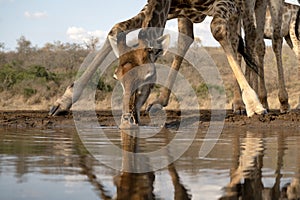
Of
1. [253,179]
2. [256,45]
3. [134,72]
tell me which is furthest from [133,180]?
[256,45]

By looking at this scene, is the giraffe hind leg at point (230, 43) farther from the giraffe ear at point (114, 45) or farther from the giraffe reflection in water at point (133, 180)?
the giraffe reflection in water at point (133, 180)

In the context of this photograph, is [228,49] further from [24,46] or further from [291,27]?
[24,46]

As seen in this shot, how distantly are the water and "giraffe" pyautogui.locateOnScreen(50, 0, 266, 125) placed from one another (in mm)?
2102

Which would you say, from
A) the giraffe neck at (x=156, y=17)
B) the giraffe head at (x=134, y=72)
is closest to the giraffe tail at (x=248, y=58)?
the giraffe neck at (x=156, y=17)

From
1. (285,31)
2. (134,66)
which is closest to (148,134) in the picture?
(134,66)

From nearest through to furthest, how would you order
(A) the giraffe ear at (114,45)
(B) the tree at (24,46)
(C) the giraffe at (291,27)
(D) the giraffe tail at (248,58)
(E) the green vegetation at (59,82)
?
(A) the giraffe ear at (114,45) → (D) the giraffe tail at (248,58) → (C) the giraffe at (291,27) → (E) the green vegetation at (59,82) → (B) the tree at (24,46)

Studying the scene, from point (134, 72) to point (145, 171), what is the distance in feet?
13.6

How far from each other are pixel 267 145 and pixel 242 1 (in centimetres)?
615

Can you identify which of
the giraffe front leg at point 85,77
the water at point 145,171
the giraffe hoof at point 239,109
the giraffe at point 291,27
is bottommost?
the giraffe hoof at point 239,109

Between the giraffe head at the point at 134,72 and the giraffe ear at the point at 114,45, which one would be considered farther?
the giraffe ear at the point at 114,45

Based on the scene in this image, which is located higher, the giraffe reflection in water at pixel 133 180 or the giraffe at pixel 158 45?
the giraffe at pixel 158 45

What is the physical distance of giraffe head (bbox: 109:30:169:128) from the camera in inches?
310

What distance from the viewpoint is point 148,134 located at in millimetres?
7348

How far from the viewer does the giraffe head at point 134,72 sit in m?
7.87
